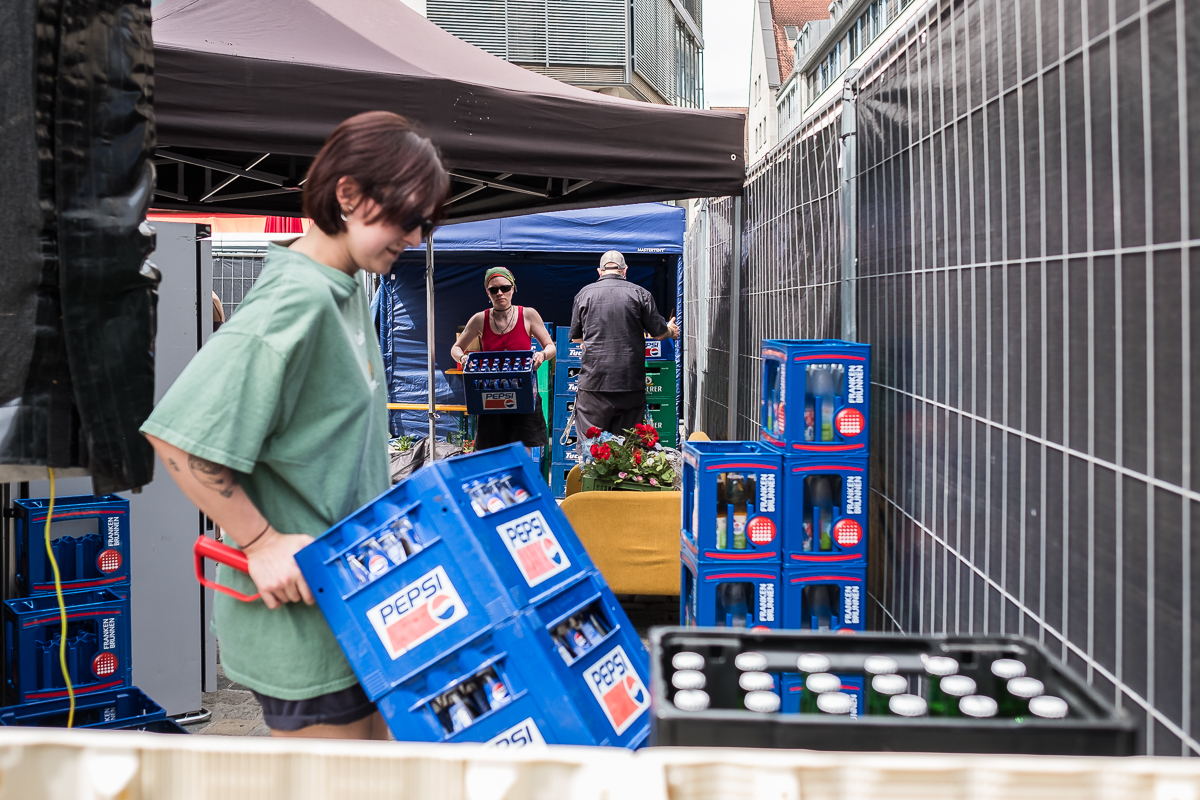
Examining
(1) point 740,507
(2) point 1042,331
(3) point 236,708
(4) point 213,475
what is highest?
(2) point 1042,331

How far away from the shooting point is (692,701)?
130 centimetres

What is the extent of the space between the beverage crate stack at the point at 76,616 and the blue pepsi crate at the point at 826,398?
8.57ft

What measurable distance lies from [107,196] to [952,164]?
236 cm

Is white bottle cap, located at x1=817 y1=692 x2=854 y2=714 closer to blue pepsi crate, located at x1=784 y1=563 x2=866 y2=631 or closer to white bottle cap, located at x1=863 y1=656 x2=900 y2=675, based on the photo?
white bottle cap, located at x1=863 y1=656 x2=900 y2=675

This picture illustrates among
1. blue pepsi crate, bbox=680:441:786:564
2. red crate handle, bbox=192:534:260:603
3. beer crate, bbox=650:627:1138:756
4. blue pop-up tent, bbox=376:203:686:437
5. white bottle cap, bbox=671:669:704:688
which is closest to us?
beer crate, bbox=650:627:1138:756

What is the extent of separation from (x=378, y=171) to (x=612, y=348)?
227 inches

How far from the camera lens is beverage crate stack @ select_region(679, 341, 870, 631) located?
3.56m

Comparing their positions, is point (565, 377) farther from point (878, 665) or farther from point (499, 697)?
point (878, 665)

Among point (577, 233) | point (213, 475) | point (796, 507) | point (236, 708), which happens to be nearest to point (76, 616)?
point (236, 708)

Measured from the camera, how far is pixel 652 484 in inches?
201

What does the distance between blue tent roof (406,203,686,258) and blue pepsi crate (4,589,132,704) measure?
26.5 ft

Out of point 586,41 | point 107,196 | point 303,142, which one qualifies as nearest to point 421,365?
point 303,142

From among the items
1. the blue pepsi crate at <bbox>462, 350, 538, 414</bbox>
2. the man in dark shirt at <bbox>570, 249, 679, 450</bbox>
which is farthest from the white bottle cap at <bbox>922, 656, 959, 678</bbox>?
the man in dark shirt at <bbox>570, 249, 679, 450</bbox>

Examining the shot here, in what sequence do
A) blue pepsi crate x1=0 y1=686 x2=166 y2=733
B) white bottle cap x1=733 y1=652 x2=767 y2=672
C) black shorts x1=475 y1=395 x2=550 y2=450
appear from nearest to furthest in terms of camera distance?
white bottle cap x1=733 y1=652 x2=767 y2=672
blue pepsi crate x1=0 y1=686 x2=166 y2=733
black shorts x1=475 y1=395 x2=550 y2=450
